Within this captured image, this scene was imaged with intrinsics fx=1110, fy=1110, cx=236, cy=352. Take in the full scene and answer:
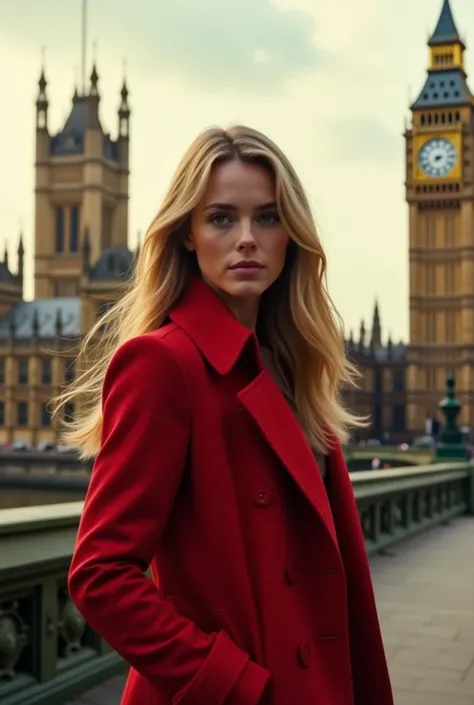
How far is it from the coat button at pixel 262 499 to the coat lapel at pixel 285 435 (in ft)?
0.17

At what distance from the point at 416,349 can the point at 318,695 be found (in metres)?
72.0

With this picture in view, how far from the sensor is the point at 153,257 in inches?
74.0

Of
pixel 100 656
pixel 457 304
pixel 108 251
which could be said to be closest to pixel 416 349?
pixel 457 304

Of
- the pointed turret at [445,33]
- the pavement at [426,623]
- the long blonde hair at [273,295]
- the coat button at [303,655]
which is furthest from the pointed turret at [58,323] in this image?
the coat button at [303,655]

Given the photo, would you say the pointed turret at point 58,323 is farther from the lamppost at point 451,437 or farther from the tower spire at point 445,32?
the lamppost at point 451,437

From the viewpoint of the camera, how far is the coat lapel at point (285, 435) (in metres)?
1.67

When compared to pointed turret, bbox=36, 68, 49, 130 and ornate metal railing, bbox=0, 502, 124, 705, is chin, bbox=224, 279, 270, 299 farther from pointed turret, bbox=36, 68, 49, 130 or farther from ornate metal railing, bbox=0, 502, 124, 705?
pointed turret, bbox=36, 68, 49, 130

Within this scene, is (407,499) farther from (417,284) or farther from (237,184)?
(417,284)

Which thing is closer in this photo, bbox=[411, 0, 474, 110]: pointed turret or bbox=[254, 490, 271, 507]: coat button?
bbox=[254, 490, 271, 507]: coat button

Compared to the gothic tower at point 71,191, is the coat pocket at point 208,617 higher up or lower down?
lower down

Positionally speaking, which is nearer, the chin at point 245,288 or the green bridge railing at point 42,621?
the chin at point 245,288

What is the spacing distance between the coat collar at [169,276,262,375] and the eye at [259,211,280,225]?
144 mm

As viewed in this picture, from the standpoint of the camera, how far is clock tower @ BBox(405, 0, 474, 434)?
71812 millimetres

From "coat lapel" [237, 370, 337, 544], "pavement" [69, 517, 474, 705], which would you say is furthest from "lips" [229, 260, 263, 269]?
"pavement" [69, 517, 474, 705]
